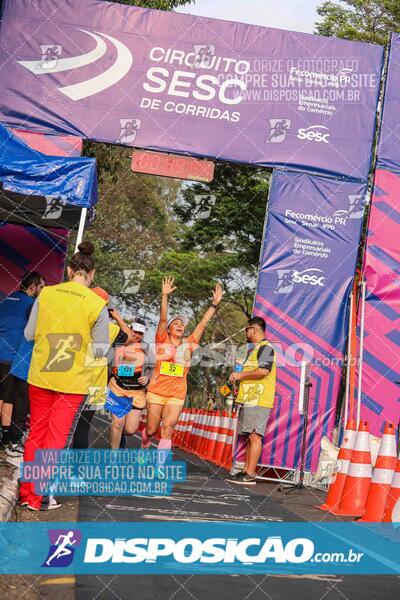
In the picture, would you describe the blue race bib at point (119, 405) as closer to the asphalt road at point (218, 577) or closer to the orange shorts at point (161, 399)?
the orange shorts at point (161, 399)

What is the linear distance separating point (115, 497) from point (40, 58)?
8020 millimetres

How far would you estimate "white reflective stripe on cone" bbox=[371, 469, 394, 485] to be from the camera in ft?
28.0

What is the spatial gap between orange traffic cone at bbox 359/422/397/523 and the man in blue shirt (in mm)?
3737

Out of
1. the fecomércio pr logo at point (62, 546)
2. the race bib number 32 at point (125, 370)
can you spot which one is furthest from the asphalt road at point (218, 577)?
the race bib number 32 at point (125, 370)

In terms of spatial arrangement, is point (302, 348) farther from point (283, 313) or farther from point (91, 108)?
point (91, 108)

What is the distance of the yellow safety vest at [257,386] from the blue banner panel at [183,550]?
4.91 meters

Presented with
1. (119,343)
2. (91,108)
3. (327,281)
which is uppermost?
(91,108)

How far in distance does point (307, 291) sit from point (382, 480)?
602 centimetres

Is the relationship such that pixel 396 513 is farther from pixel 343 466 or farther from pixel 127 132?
pixel 127 132

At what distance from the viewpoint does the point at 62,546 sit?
533cm

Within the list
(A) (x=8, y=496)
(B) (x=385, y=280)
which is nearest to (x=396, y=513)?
(A) (x=8, y=496)

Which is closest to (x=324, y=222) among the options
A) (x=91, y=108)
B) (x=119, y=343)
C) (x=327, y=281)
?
(x=327, y=281)

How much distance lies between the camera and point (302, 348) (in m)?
14.2

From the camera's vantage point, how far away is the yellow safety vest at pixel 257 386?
1194 centimetres
